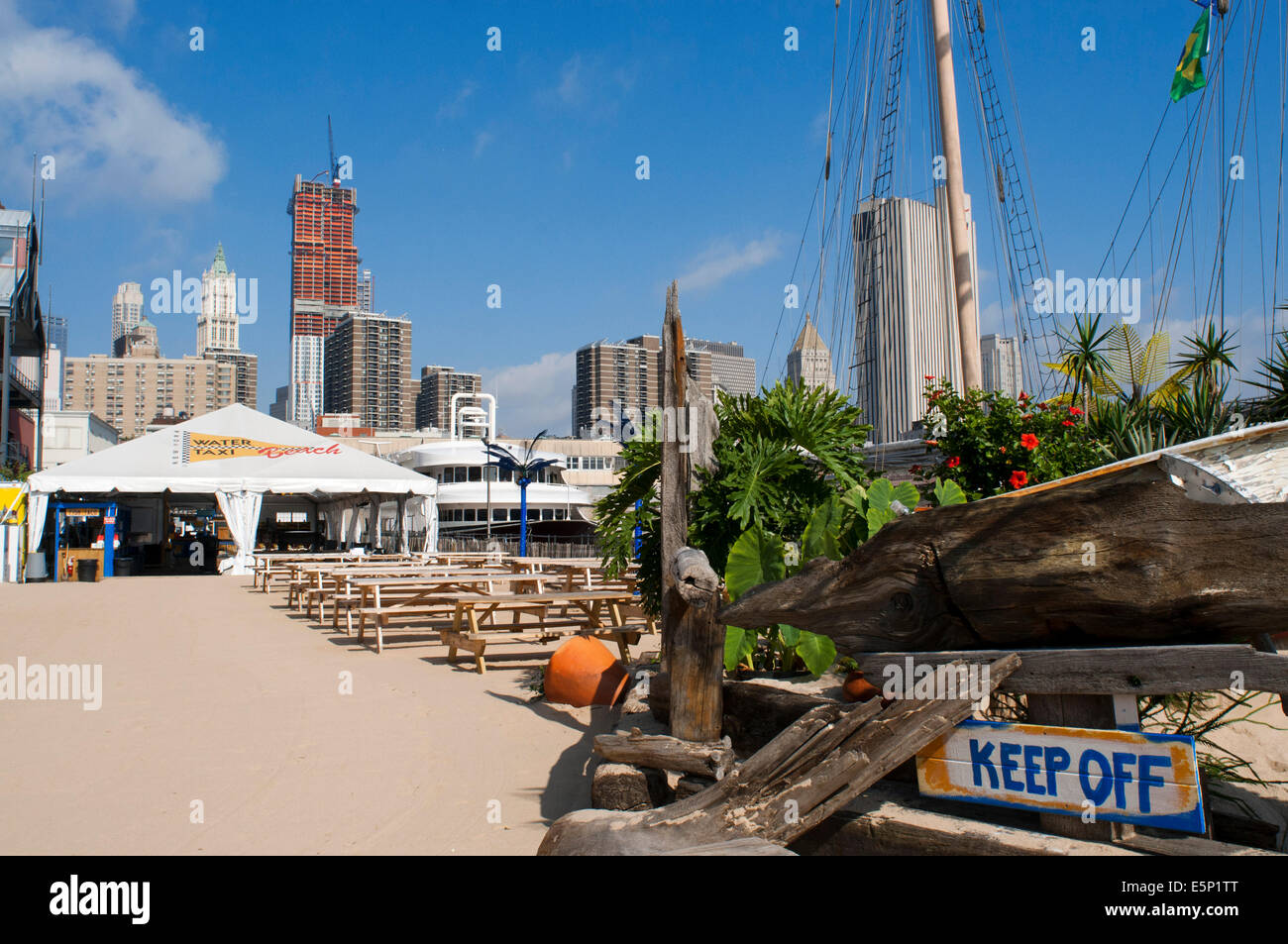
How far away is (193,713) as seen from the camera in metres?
7.61

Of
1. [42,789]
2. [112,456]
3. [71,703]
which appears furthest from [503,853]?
[112,456]

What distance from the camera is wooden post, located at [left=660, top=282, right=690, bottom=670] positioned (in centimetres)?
499

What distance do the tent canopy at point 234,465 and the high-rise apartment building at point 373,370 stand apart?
133910mm

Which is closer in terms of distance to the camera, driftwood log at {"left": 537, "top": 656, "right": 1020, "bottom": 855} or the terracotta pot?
driftwood log at {"left": 537, "top": 656, "right": 1020, "bottom": 855}

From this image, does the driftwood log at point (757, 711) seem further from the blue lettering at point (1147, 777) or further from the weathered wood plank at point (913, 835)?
the blue lettering at point (1147, 777)

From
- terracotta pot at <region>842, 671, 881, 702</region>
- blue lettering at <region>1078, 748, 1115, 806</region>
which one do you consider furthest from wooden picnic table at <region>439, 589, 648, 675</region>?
blue lettering at <region>1078, 748, 1115, 806</region>

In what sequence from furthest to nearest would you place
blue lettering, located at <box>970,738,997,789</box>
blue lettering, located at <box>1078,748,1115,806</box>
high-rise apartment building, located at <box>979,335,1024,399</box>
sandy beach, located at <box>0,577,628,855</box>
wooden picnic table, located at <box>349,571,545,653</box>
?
1. high-rise apartment building, located at <box>979,335,1024,399</box>
2. wooden picnic table, located at <box>349,571,545,653</box>
3. sandy beach, located at <box>0,577,628,855</box>
4. blue lettering, located at <box>970,738,997,789</box>
5. blue lettering, located at <box>1078,748,1115,806</box>

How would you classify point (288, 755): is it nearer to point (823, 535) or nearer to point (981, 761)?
point (823, 535)

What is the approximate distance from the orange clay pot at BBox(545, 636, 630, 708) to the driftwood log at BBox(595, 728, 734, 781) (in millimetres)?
3169

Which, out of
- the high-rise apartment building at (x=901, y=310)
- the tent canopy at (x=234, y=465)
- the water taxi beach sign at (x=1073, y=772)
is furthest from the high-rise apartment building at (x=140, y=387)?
the water taxi beach sign at (x=1073, y=772)

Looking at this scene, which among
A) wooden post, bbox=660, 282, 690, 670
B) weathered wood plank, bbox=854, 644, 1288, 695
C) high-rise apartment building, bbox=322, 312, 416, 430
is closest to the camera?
weathered wood plank, bbox=854, 644, 1288, 695

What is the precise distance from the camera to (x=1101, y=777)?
308 cm

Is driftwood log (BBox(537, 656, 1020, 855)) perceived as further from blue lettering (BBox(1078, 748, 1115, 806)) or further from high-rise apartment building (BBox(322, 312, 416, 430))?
high-rise apartment building (BBox(322, 312, 416, 430))
